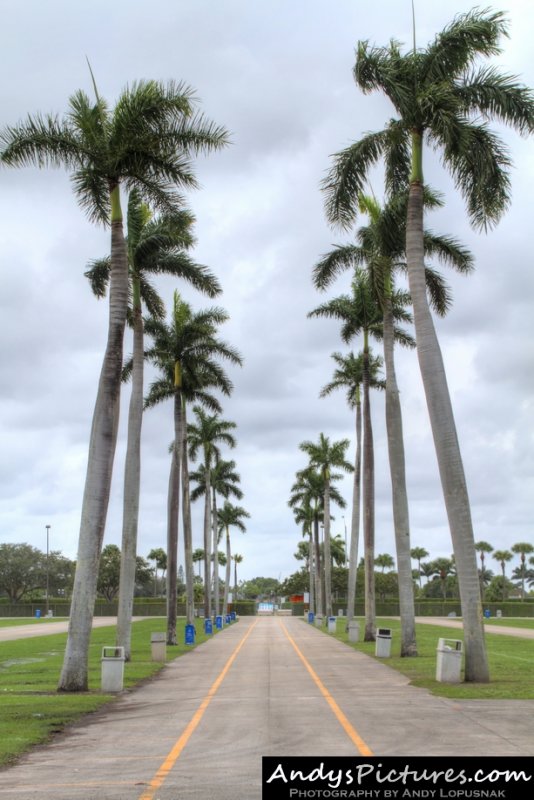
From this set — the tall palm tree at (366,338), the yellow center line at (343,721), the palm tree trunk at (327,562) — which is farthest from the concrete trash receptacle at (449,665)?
the palm tree trunk at (327,562)

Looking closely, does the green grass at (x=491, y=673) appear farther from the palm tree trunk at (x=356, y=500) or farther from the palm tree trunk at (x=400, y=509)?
the palm tree trunk at (x=356, y=500)

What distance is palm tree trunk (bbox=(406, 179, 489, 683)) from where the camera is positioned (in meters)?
18.5

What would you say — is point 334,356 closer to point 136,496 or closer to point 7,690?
point 136,496

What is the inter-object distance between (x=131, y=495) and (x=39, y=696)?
38.0 ft

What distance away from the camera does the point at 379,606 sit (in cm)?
10575

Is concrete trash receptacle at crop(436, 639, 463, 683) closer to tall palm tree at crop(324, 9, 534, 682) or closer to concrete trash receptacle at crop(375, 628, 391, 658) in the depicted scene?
tall palm tree at crop(324, 9, 534, 682)

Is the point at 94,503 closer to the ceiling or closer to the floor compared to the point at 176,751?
closer to the ceiling

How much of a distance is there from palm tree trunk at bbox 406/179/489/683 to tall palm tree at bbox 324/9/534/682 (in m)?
0.02

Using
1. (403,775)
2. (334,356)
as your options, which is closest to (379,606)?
(334,356)

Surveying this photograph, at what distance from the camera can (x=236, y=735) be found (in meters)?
12.0

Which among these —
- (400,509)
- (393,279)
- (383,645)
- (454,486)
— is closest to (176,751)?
(454,486)

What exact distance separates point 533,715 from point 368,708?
269 cm

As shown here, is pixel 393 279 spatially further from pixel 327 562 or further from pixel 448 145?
pixel 327 562

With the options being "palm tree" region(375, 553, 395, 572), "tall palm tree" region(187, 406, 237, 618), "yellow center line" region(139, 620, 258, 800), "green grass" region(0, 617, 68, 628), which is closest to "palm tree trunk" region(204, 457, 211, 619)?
"tall palm tree" region(187, 406, 237, 618)
